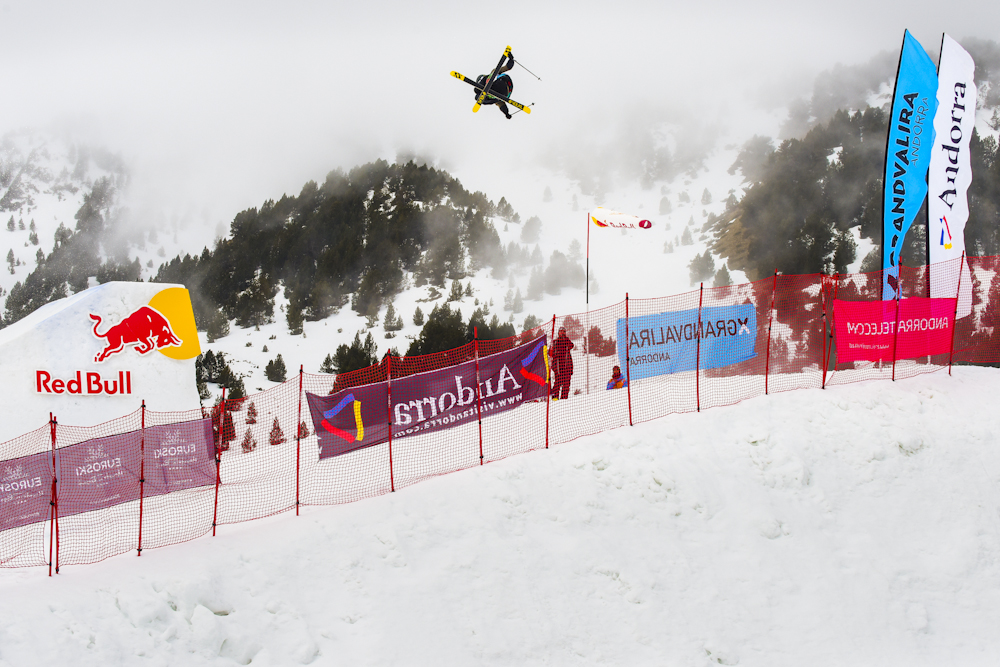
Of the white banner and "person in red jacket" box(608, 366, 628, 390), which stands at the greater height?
the white banner

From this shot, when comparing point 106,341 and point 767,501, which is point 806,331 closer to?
point 767,501

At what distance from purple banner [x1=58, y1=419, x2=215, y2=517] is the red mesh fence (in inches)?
0.7

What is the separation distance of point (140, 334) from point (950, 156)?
53.0ft

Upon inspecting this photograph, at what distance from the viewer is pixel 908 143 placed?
12.5m

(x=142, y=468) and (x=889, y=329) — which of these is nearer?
(x=142, y=468)

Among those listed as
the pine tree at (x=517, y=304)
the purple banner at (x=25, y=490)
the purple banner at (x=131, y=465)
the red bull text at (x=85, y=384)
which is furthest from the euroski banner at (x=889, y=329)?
the pine tree at (x=517, y=304)

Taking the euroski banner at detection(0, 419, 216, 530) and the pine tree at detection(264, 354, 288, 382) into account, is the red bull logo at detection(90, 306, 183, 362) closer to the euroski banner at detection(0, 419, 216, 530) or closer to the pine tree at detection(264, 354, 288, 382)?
the euroski banner at detection(0, 419, 216, 530)

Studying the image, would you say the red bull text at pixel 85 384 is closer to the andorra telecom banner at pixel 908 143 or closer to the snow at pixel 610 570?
the snow at pixel 610 570

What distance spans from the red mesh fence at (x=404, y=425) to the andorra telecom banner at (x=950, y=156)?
679mm

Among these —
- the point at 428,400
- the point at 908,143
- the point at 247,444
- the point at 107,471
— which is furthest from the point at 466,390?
the point at 908,143

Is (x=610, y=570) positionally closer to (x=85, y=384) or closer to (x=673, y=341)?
(x=673, y=341)

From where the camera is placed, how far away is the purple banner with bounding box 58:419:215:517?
783 centimetres

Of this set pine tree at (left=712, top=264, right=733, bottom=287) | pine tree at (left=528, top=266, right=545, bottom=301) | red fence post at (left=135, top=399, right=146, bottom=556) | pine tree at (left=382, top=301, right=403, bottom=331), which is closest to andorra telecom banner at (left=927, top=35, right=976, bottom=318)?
red fence post at (left=135, top=399, right=146, bottom=556)

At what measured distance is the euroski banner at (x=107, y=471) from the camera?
7.55m
